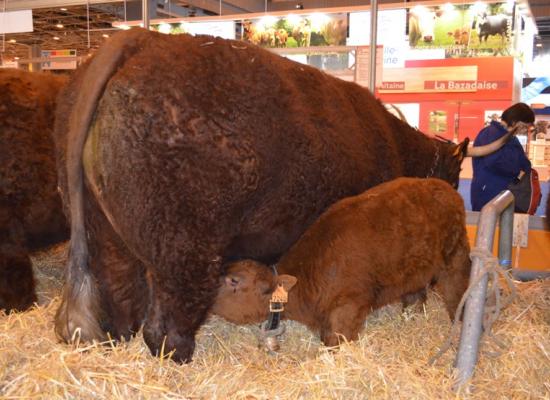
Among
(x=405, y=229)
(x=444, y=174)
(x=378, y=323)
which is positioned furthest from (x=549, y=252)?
(x=405, y=229)

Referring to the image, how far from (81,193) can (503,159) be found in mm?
4626

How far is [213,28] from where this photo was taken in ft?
25.8

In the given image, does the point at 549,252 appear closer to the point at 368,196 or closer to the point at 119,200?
the point at 368,196

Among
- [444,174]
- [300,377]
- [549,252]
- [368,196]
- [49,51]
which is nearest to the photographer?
[300,377]

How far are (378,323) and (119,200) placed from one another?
6.68 ft

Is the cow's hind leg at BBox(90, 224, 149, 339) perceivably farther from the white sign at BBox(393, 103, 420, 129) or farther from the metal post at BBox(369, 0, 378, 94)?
the white sign at BBox(393, 103, 420, 129)

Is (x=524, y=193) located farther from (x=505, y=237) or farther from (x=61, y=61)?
(x=61, y=61)

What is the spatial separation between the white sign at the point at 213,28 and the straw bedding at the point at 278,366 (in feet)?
15.8

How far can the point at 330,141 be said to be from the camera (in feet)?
11.4

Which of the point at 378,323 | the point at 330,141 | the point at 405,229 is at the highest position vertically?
the point at 330,141

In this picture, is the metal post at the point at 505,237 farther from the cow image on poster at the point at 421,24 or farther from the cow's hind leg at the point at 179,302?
the cow image on poster at the point at 421,24

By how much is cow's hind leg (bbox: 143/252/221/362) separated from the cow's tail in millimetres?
330

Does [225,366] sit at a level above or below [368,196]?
below

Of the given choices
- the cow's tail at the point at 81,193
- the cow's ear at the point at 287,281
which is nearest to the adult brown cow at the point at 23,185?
the cow's tail at the point at 81,193
